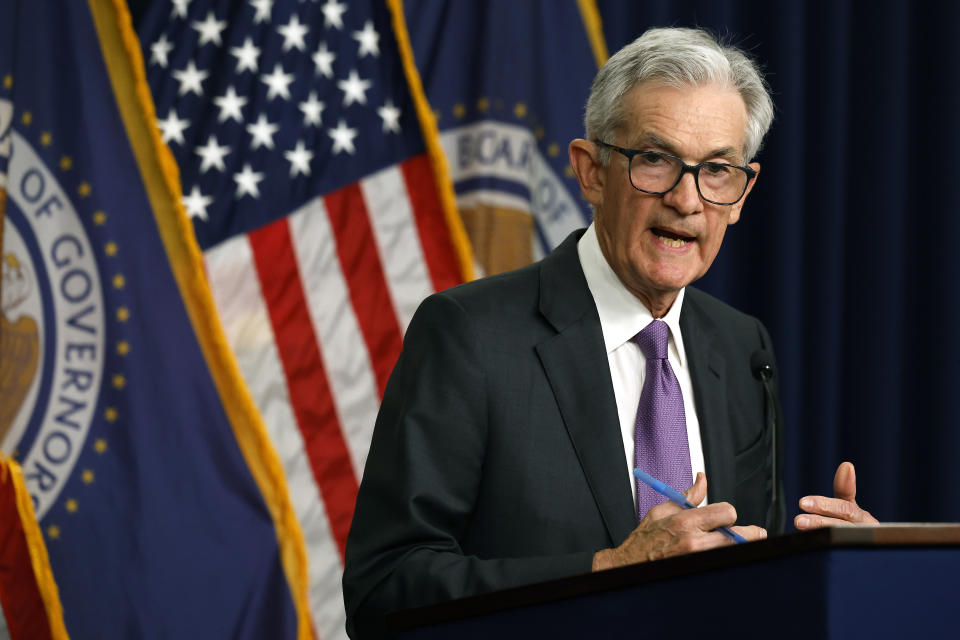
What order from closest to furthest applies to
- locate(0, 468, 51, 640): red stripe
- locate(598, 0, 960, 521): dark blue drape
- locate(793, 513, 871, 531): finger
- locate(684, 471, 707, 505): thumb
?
locate(684, 471, 707, 505): thumb < locate(793, 513, 871, 531): finger < locate(0, 468, 51, 640): red stripe < locate(598, 0, 960, 521): dark blue drape

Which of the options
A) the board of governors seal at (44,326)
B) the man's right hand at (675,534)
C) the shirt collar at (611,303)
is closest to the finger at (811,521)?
the man's right hand at (675,534)

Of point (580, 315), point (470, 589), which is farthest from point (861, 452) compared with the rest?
point (470, 589)

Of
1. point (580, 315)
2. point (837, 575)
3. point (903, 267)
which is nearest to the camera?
point (837, 575)

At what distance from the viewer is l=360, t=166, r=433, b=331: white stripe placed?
3100 millimetres

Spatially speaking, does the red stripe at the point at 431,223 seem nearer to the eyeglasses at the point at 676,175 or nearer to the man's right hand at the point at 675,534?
the eyeglasses at the point at 676,175

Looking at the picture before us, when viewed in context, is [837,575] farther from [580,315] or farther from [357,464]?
[357,464]

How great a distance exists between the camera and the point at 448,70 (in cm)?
323

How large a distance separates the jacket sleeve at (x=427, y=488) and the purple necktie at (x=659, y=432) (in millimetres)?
223

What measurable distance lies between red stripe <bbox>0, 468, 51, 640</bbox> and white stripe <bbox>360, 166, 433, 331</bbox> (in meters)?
1.04

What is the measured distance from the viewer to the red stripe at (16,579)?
8.87ft

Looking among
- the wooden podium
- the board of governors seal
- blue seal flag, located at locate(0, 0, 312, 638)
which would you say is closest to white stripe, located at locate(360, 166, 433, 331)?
blue seal flag, located at locate(0, 0, 312, 638)

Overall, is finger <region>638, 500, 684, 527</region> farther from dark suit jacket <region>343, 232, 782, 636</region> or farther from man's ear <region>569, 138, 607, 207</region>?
man's ear <region>569, 138, 607, 207</region>

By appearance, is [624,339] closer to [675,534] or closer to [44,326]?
[675,534]

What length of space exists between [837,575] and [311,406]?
2235 millimetres
